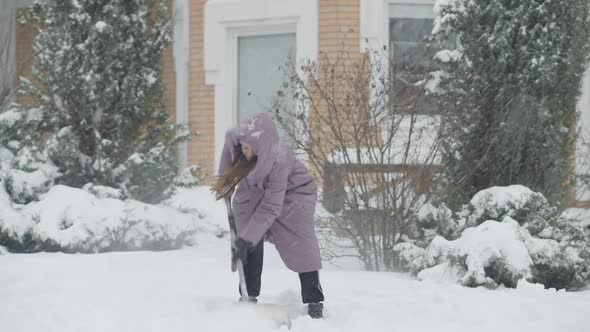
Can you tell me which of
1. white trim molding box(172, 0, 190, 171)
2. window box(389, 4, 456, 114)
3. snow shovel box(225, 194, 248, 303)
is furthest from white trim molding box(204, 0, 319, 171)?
snow shovel box(225, 194, 248, 303)

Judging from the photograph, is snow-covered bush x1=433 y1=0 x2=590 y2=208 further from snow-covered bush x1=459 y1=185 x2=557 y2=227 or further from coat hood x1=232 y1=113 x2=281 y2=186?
coat hood x1=232 y1=113 x2=281 y2=186

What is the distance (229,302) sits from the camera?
6.27 metres

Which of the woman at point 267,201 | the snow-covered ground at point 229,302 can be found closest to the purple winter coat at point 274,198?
the woman at point 267,201

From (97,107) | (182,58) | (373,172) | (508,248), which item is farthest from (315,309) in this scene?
(182,58)

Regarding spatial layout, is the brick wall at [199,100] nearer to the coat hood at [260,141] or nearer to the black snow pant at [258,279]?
the black snow pant at [258,279]

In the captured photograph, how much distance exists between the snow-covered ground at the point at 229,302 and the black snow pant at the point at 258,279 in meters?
0.15

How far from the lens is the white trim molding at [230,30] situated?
12.2 meters

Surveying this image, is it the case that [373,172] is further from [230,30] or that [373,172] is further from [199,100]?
[199,100]

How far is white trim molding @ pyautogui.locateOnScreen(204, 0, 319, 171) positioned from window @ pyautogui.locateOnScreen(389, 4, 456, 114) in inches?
44.7

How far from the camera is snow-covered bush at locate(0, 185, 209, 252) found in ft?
29.0

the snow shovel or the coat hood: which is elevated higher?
the coat hood

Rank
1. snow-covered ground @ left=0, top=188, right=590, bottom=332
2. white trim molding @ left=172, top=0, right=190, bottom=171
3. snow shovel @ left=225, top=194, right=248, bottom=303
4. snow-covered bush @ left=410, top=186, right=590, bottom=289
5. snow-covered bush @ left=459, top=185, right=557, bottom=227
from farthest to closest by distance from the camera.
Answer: white trim molding @ left=172, top=0, right=190, bottom=171
snow-covered bush @ left=459, top=185, right=557, bottom=227
snow-covered bush @ left=410, top=186, right=590, bottom=289
snow shovel @ left=225, top=194, right=248, bottom=303
snow-covered ground @ left=0, top=188, right=590, bottom=332

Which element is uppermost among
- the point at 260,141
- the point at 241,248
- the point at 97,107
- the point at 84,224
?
the point at 97,107

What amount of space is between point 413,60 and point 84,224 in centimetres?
344
